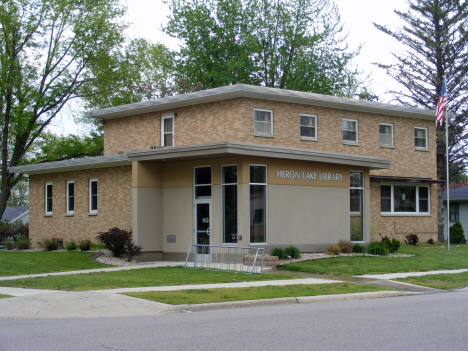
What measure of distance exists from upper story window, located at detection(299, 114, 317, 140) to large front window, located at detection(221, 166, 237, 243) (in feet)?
19.0

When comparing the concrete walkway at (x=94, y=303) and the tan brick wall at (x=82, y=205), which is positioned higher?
the tan brick wall at (x=82, y=205)

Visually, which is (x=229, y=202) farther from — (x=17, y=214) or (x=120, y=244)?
(x=17, y=214)

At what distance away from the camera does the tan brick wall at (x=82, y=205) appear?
27625 millimetres

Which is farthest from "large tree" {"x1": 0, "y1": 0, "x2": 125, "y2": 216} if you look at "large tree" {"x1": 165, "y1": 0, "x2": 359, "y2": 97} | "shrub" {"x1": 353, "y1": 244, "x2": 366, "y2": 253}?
"shrub" {"x1": 353, "y1": 244, "x2": 366, "y2": 253}

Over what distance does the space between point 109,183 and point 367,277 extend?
14.6 meters

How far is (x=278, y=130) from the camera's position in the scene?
84.1 feet

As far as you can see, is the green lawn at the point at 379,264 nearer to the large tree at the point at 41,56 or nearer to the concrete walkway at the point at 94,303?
the concrete walkway at the point at 94,303

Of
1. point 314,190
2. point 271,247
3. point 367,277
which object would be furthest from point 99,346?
point 314,190

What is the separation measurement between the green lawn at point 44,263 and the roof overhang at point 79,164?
4.86 metres

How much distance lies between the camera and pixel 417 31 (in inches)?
1551

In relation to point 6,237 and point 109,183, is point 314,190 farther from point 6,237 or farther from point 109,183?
point 6,237

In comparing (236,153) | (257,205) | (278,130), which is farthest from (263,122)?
(236,153)

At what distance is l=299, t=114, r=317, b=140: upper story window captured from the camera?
2678cm

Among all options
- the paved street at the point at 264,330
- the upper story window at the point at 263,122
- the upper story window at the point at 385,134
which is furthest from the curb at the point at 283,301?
the upper story window at the point at 385,134
